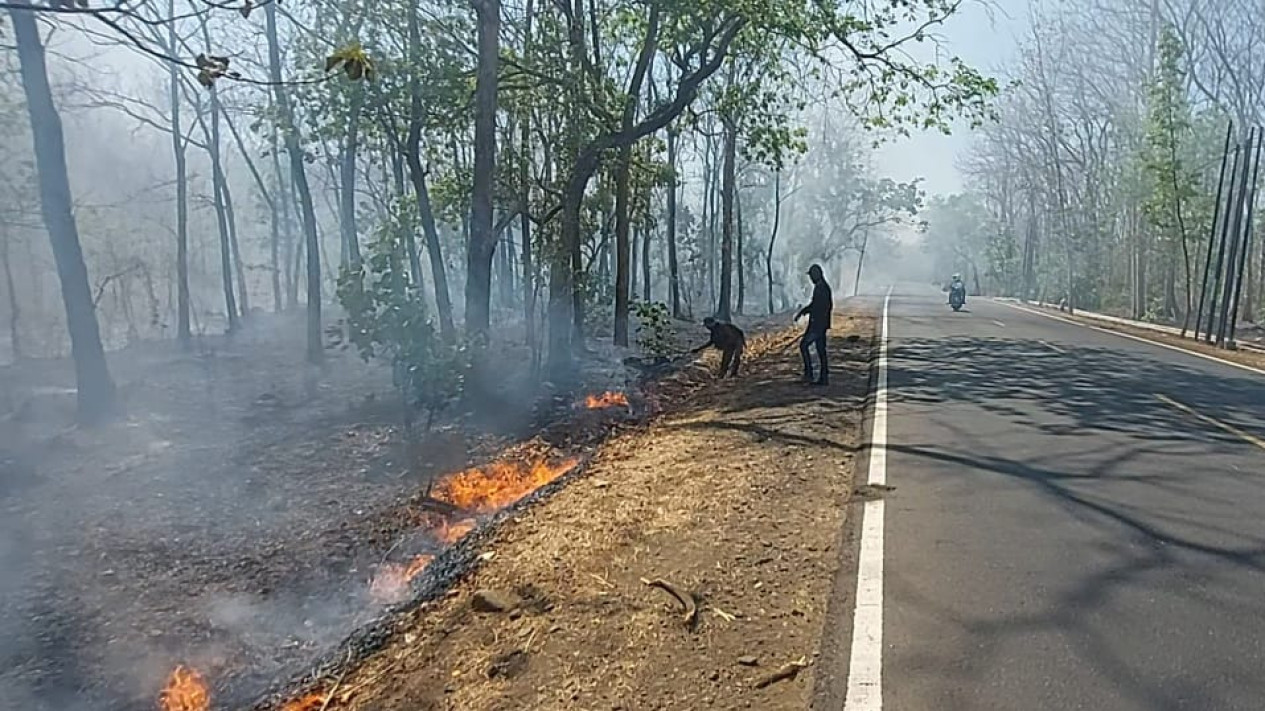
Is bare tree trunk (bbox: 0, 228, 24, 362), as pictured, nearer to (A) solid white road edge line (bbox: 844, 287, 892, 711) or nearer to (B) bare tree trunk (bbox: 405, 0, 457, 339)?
(B) bare tree trunk (bbox: 405, 0, 457, 339)

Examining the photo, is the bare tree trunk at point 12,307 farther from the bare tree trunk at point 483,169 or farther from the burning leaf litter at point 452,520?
the burning leaf litter at point 452,520

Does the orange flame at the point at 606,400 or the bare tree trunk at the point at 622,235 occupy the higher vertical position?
the bare tree trunk at the point at 622,235

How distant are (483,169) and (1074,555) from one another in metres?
12.4

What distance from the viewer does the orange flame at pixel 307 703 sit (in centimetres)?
520

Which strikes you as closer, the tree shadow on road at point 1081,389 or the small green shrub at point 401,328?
the tree shadow on road at point 1081,389

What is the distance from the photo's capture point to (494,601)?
5.61m

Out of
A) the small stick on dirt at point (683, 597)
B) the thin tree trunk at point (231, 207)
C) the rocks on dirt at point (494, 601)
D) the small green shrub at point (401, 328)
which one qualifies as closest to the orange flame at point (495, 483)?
the small green shrub at point (401, 328)

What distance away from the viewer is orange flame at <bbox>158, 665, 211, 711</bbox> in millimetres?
6797

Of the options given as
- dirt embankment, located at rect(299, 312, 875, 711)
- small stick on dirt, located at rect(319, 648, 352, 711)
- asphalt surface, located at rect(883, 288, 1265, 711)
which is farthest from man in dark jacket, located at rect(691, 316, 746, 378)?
small stick on dirt, located at rect(319, 648, 352, 711)

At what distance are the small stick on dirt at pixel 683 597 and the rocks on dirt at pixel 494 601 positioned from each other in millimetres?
814

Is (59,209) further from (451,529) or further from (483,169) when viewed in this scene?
(451,529)

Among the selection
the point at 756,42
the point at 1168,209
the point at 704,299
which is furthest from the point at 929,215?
the point at 756,42

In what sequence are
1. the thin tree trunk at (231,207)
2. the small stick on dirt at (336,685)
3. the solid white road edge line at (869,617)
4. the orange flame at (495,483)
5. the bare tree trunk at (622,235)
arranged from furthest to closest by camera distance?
1. the thin tree trunk at (231,207)
2. the bare tree trunk at (622,235)
3. the orange flame at (495,483)
4. the small stick on dirt at (336,685)
5. the solid white road edge line at (869,617)

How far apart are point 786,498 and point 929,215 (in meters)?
130
